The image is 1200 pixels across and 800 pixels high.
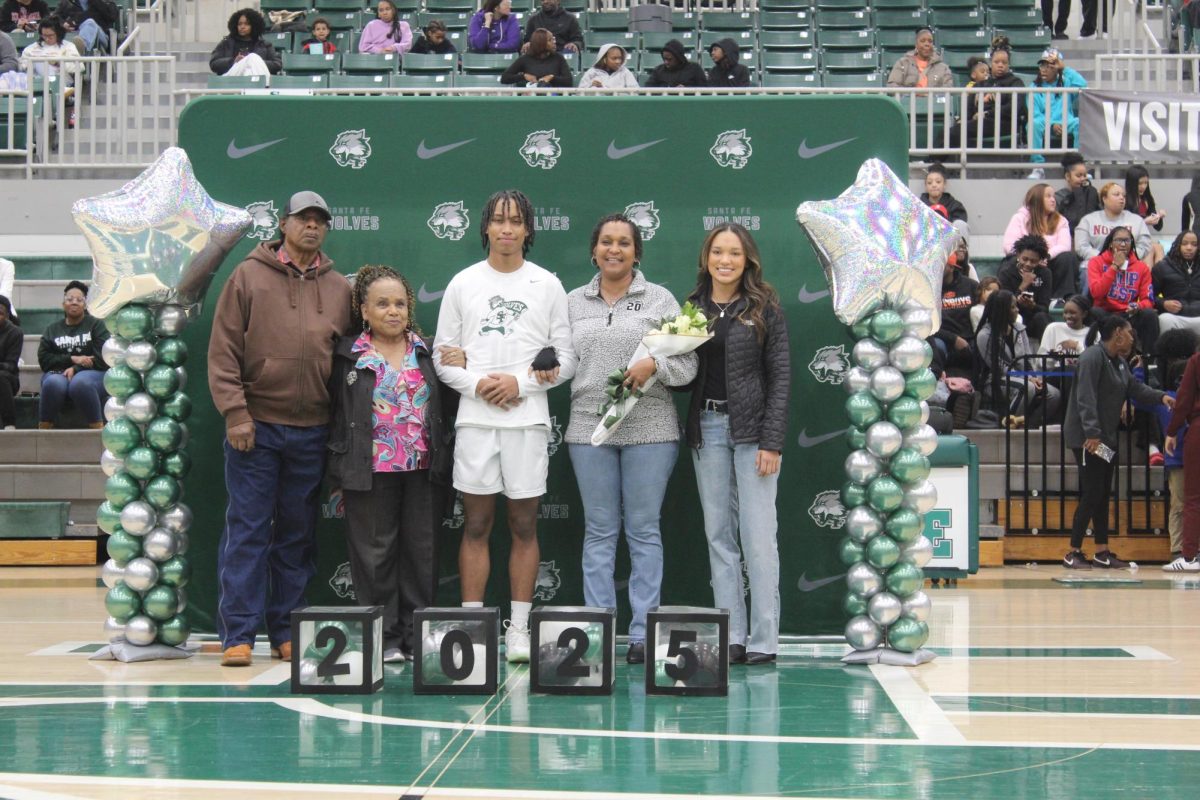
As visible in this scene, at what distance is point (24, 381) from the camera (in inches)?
495

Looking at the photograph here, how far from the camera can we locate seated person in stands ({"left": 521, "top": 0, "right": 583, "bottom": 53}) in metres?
16.1

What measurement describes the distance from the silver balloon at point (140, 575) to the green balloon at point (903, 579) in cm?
310

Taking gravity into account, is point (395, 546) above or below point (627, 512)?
below

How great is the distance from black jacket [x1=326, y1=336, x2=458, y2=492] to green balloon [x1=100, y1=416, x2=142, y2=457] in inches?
34.1

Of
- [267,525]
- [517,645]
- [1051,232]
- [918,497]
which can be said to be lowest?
[517,645]

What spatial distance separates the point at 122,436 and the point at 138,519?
359mm

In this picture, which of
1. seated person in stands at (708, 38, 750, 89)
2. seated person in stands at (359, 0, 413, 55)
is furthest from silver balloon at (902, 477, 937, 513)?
seated person in stands at (359, 0, 413, 55)

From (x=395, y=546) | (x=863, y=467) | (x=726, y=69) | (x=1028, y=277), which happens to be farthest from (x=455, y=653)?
(x=726, y=69)

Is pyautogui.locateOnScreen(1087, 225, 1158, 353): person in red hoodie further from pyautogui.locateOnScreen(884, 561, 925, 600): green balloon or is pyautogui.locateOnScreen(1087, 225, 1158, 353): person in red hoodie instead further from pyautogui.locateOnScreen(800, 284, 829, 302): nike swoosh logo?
pyautogui.locateOnScreen(884, 561, 925, 600): green balloon

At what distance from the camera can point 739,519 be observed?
6.70 m

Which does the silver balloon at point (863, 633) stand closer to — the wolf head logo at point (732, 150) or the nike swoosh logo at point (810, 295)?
the nike swoosh logo at point (810, 295)

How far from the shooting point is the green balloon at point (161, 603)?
682cm

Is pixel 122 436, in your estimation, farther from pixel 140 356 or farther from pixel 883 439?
pixel 883 439

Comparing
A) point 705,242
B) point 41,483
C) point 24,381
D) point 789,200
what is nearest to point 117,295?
point 705,242
